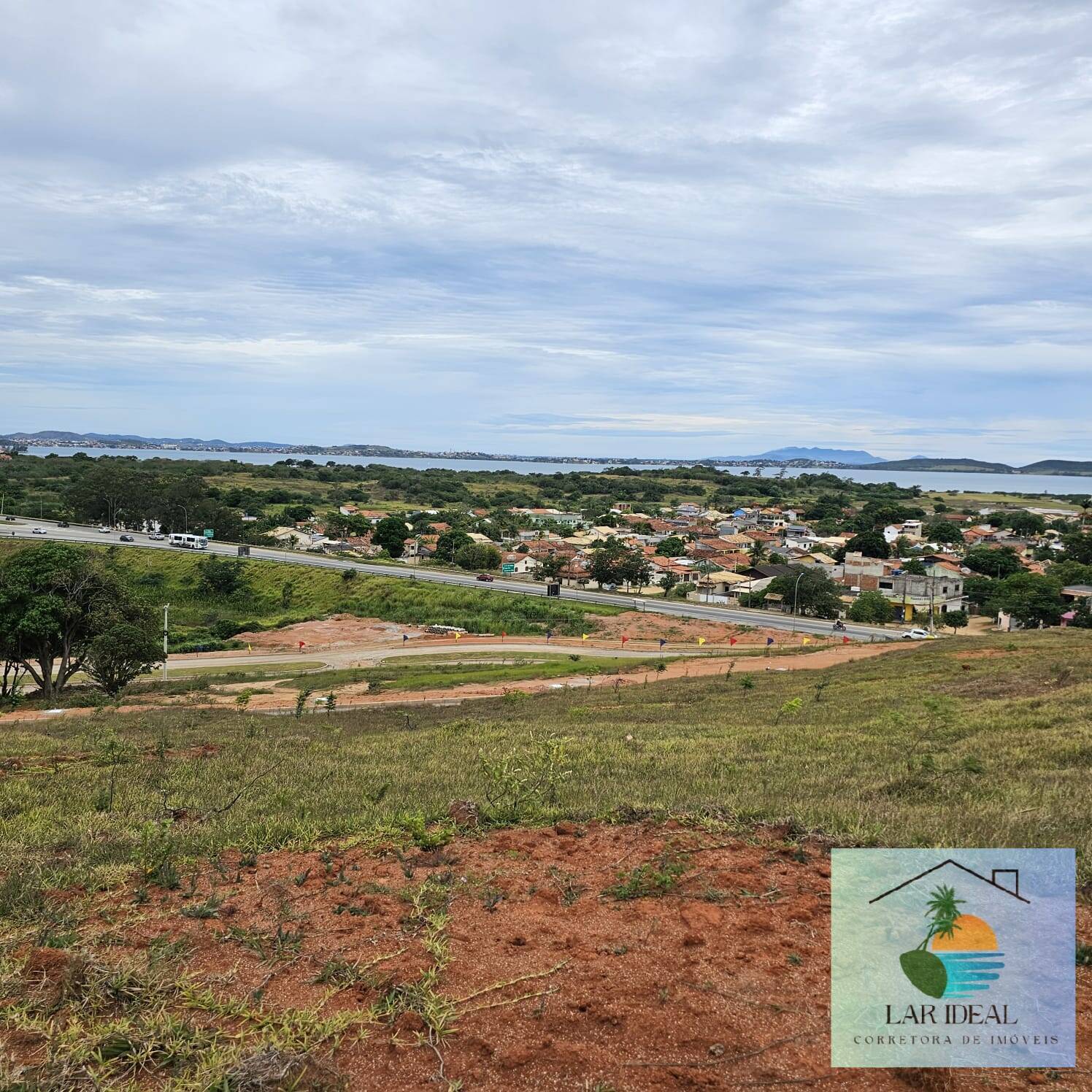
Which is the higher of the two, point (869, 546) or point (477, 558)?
point (869, 546)

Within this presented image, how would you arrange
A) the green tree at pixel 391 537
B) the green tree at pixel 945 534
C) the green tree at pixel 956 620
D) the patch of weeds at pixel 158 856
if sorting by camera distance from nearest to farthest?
the patch of weeds at pixel 158 856 → the green tree at pixel 956 620 → the green tree at pixel 391 537 → the green tree at pixel 945 534

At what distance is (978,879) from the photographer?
4848mm

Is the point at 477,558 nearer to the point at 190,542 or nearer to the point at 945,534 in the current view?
the point at 190,542

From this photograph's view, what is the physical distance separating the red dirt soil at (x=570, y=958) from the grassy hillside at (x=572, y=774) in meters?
0.74

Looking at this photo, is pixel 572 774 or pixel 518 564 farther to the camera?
pixel 518 564

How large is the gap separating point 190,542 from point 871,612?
2249 inches

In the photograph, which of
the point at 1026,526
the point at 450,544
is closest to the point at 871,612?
the point at 450,544

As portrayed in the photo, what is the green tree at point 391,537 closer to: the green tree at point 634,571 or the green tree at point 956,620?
the green tree at point 634,571

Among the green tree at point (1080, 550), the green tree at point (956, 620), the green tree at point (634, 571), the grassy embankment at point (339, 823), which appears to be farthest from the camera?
the green tree at point (1080, 550)

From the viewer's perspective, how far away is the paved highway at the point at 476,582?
4956cm

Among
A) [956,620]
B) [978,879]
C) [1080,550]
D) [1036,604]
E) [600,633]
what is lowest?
[600,633]

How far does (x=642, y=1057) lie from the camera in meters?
3.66

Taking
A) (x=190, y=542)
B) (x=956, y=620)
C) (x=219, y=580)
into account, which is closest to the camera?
(x=956, y=620)

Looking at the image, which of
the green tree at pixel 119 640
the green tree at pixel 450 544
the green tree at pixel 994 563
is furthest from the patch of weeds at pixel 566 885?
the green tree at pixel 994 563
